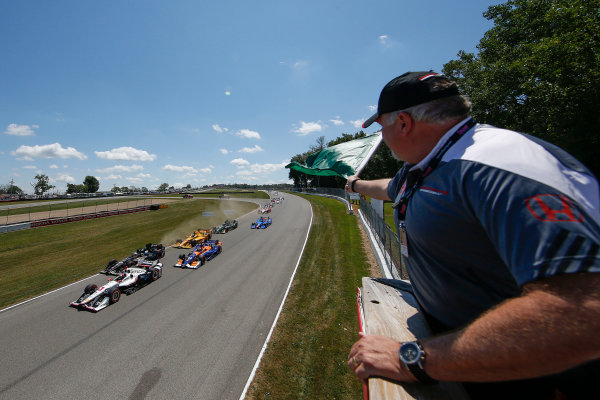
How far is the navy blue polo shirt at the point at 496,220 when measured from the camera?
2.70 ft

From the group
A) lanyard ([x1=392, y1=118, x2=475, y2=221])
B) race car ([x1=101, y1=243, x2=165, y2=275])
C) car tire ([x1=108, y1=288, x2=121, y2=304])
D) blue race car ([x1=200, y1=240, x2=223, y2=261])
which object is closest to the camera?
lanyard ([x1=392, y1=118, x2=475, y2=221])

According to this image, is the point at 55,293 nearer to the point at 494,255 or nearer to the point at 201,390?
the point at 201,390

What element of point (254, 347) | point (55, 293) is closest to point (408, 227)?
point (254, 347)

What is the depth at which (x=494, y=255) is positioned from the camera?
1180 mm

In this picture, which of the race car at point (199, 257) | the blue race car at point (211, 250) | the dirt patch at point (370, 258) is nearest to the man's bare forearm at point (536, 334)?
the dirt patch at point (370, 258)

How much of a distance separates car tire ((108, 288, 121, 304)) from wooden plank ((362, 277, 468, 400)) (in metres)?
13.1

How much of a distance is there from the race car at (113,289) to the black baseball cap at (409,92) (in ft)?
46.6

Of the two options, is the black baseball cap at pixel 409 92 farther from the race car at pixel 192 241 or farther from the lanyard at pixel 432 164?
the race car at pixel 192 241

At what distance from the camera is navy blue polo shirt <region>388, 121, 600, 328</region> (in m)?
0.82

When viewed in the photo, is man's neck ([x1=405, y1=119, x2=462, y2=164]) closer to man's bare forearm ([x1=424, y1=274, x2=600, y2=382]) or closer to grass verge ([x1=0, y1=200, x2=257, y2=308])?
man's bare forearm ([x1=424, y1=274, x2=600, y2=382])

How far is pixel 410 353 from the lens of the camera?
1275 mm

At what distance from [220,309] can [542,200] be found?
40.2 feet

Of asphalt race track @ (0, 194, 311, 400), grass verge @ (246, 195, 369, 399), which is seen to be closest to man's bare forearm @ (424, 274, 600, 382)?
grass verge @ (246, 195, 369, 399)

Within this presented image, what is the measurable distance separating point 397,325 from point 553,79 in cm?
2505
